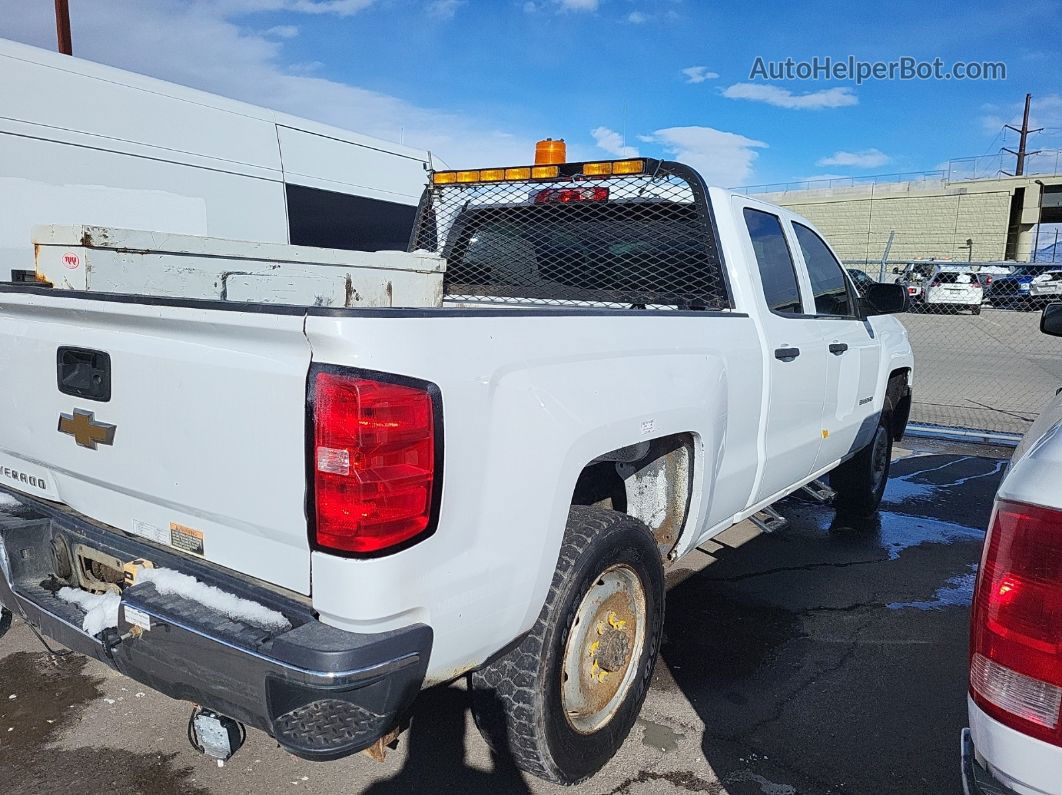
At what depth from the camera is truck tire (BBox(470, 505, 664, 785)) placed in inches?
94.6

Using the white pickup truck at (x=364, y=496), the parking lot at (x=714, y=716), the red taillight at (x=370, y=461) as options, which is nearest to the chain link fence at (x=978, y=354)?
the parking lot at (x=714, y=716)

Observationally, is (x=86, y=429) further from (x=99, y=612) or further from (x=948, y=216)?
(x=948, y=216)

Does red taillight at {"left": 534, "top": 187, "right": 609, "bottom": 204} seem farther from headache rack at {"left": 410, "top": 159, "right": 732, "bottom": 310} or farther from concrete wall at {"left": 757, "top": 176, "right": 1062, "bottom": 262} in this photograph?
concrete wall at {"left": 757, "top": 176, "right": 1062, "bottom": 262}

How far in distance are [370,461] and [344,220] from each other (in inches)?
272

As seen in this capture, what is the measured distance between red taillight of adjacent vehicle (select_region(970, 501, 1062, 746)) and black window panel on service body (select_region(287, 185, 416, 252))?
6.66 metres

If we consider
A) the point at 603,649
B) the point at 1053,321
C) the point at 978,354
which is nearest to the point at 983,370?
the point at 978,354

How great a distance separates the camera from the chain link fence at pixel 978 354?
31.9 ft

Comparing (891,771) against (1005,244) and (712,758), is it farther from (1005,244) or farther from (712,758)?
(1005,244)

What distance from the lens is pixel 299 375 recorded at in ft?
6.15

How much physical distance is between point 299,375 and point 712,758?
6.66 ft

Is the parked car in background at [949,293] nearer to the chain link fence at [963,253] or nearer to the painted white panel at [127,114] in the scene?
the chain link fence at [963,253]

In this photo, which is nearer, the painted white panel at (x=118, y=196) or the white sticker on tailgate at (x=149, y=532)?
the white sticker on tailgate at (x=149, y=532)

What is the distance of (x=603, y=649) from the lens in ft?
8.98

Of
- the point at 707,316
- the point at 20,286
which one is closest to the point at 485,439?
the point at 707,316
